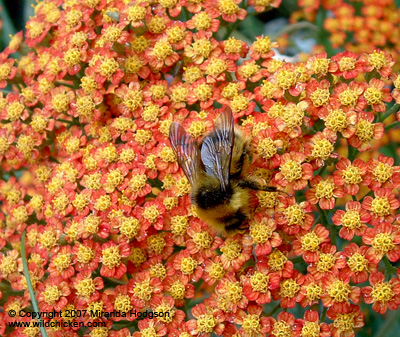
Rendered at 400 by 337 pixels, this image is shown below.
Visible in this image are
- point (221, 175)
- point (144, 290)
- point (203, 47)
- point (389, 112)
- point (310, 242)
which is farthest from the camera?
point (203, 47)

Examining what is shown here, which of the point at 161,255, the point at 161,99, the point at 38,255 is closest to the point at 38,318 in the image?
the point at 38,255

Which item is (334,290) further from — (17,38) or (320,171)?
(17,38)

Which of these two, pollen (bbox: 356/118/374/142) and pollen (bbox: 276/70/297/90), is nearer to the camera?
pollen (bbox: 356/118/374/142)

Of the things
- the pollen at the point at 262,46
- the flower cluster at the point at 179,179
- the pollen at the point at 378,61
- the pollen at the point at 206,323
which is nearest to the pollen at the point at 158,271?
the flower cluster at the point at 179,179

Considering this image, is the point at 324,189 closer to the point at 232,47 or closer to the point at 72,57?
the point at 232,47

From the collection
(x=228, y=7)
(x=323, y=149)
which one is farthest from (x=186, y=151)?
(x=228, y=7)

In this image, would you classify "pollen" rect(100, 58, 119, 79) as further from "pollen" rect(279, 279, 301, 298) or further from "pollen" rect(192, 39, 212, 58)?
"pollen" rect(279, 279, 301, 298)

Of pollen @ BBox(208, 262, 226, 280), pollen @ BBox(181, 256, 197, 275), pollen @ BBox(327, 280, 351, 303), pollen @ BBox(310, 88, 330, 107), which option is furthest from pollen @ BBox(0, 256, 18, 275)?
pollen @ BBox(310, 88, 330, 107)

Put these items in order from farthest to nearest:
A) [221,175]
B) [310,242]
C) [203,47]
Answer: [203,47] < [310,242] < [221,175]
